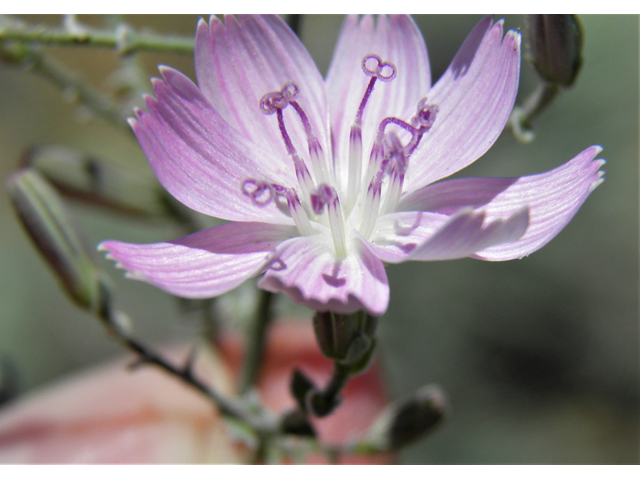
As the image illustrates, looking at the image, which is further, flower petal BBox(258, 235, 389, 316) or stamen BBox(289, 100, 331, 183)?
stamen BBox(289, 100, 331, 183)

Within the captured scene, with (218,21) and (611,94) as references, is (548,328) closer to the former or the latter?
(611,94)

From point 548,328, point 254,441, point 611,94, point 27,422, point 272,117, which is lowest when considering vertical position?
point 27,422

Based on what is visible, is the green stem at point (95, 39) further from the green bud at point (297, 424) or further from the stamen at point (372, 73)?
the green bud at point (297, 424)

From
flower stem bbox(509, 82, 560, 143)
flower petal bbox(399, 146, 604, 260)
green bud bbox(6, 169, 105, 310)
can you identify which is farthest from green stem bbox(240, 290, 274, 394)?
flower stem bbox(509, 82, 560, 143)

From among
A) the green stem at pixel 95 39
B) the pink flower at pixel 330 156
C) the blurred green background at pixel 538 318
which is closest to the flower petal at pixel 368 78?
the pink flower at pixel 330 156

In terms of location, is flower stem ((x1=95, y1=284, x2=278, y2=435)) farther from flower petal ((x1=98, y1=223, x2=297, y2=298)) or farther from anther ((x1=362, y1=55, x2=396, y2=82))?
anther ((x1=362, y1=55, x2=396, y2=82))

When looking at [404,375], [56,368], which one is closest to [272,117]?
[404,375]
